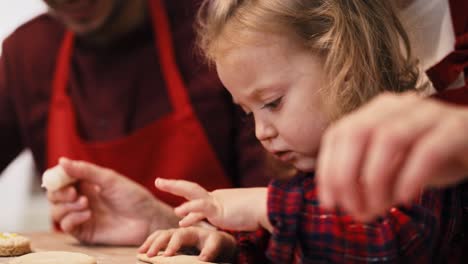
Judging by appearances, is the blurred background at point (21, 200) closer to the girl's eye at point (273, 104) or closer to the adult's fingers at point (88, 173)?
the adult's fingers at point (88, 173)

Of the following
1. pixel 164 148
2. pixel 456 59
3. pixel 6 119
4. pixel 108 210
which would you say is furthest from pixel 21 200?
pixel 456 59

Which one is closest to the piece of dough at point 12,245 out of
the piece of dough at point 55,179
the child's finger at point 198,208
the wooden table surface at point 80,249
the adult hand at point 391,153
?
the wooden table surface at point 80,249

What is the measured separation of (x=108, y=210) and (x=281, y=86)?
476mm

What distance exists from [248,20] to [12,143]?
3.02 feet

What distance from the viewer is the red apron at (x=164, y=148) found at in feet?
4.64

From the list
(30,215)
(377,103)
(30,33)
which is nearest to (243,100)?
(377,103)

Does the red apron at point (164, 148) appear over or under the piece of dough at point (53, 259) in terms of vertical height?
under

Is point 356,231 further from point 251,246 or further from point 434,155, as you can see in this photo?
point 434,155

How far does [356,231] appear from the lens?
79cm

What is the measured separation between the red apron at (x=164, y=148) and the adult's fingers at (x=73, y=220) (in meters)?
0.29

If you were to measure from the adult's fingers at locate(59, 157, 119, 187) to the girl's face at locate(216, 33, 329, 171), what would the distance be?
1.13ft

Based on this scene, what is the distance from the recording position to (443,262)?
89 cm

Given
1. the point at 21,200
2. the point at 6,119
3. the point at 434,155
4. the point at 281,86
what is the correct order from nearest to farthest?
the point at 434,155
the point at 281,86
the point at 6,119
the point at 21,200

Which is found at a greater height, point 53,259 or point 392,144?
point 392,144
